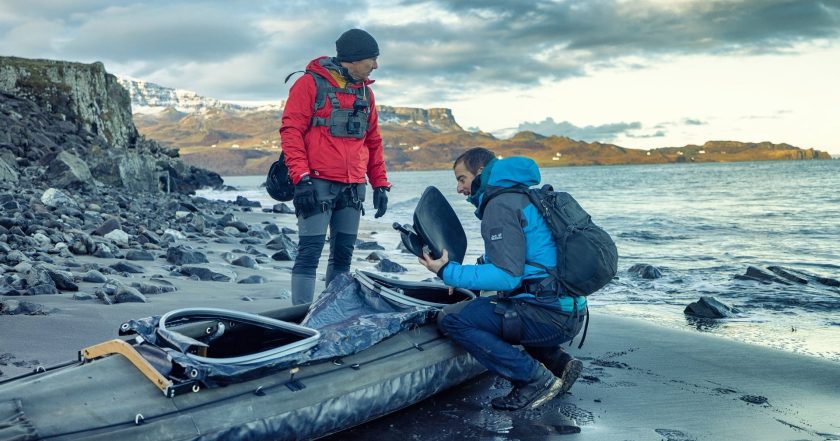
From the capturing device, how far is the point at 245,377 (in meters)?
3.73

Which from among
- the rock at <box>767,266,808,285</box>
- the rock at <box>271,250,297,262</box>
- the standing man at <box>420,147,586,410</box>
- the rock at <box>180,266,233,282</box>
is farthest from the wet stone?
the rock at <box>767,266,808,285</box>

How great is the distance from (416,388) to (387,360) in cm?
27

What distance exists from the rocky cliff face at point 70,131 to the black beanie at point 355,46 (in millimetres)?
11726

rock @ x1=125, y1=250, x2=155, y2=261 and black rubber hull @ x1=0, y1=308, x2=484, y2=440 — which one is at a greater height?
black rubber hull @ x1=0, y1=308, x2=484, y2=440

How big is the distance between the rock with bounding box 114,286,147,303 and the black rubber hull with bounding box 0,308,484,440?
10.1 ft

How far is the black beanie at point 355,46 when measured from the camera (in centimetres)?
601

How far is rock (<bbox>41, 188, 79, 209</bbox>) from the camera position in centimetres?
1316

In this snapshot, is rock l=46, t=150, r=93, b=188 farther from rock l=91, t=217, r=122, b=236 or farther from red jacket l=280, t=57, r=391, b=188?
red jacket l=280, t=57, r=391, b=188

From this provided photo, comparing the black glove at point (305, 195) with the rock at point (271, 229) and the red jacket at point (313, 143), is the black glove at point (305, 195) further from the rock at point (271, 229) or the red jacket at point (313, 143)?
the rock at point (271, 229)

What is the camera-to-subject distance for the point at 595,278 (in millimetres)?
4441

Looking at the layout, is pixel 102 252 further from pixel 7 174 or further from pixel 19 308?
pixel 7 174

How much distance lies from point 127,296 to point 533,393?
410 centimetres

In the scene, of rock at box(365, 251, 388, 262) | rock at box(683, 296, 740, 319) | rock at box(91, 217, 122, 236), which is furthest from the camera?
rock at box(365, 251, 388, 262)

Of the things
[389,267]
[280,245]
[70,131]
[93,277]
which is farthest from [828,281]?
[70,131]
